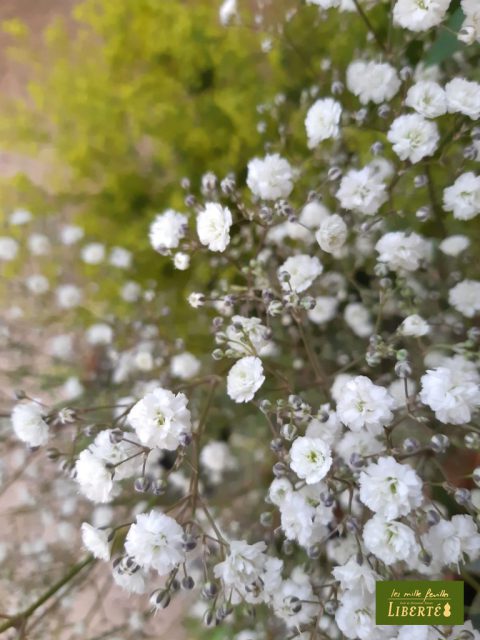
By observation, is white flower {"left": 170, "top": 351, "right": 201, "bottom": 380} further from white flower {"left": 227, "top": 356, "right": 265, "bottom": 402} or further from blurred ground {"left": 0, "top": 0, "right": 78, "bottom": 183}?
blurred ground {"left": 0, "top": 0, "right": 78, "bottom": 183}

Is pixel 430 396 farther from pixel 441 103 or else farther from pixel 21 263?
pixel 21 263

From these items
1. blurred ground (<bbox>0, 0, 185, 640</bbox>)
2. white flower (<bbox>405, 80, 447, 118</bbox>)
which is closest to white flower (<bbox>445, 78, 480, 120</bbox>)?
white flower (<bbox>405, 80, 447, 118</bbox>)

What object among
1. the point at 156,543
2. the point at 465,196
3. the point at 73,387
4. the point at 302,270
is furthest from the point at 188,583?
the point at 73,387

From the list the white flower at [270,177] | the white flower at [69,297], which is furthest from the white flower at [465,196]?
the white flower at [69,297]

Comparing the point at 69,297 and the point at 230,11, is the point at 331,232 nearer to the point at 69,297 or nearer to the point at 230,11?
the point at 230,11

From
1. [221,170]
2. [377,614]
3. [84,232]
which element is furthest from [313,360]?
[84,232]

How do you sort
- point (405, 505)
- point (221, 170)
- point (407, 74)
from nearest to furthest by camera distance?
point (405, 505), point (407, 74), point (221, 170)

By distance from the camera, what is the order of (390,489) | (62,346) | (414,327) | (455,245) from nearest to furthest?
(390,489) → (414,327) → (455,245) → (62,346)
